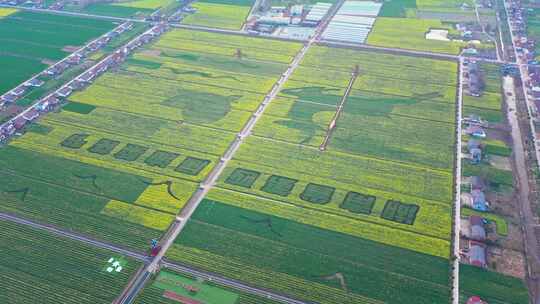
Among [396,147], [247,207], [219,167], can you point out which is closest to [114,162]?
[219,167]

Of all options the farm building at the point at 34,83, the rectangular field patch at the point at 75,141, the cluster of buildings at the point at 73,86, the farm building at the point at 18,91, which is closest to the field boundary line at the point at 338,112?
the rectangular field patch at the point at 75,141

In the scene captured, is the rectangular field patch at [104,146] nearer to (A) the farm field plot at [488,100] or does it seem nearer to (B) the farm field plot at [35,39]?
(B) the farm field plot at [35,39]

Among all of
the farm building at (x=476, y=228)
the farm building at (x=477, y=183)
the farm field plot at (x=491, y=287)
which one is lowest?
the farm field plot at (x=491, y=287)

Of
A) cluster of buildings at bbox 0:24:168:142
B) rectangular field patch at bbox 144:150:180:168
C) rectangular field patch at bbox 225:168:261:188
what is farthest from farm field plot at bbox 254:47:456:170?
cluster of buildings at bbox 0:24:168:142

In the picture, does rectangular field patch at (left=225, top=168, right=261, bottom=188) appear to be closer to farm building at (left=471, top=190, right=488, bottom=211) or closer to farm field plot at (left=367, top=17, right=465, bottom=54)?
farm building at (left=471, top=190, right=488, bottom=211)

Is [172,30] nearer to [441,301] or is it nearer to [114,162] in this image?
[114,162]

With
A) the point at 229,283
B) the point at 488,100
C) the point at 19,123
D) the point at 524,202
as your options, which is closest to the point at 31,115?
the point at 19,123

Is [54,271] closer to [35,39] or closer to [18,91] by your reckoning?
[18,91]
